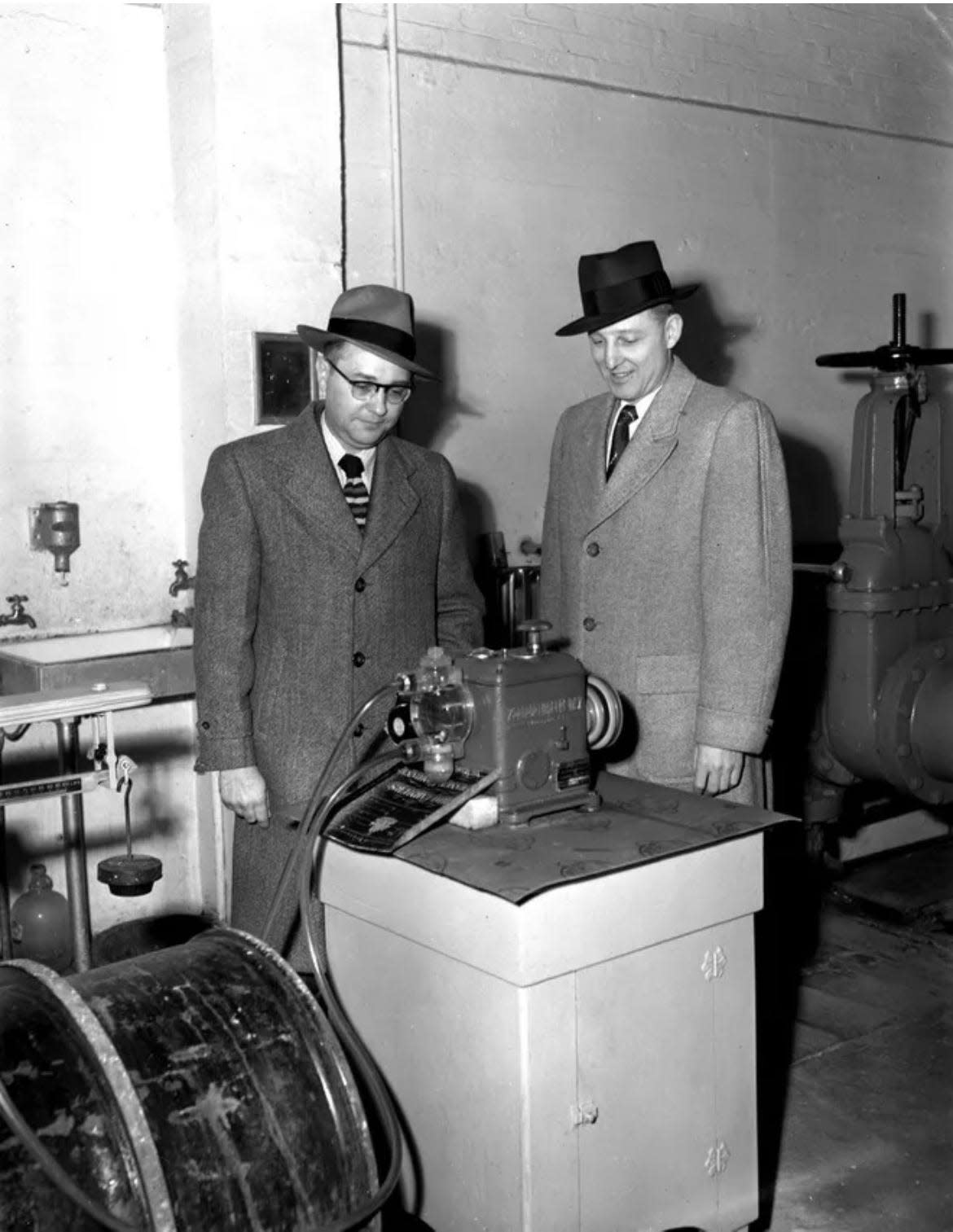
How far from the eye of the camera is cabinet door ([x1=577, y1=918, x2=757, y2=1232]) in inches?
71.0

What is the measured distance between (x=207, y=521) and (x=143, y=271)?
1.20 meters

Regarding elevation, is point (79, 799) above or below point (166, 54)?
below

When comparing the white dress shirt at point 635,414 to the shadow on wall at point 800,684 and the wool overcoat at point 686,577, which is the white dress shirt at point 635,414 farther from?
the shadow on wall at point 800,684

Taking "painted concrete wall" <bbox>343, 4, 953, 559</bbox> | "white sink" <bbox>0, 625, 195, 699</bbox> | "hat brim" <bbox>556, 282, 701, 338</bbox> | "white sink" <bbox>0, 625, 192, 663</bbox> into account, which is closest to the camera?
"hat brim" <bbox>556, 282, 701, 338</bbox>

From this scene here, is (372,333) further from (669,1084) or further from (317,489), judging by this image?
(669,1084)

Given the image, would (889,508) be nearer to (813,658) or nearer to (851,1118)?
(813,658)

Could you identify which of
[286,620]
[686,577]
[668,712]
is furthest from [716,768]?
[286,620]

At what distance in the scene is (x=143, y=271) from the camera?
327 cm

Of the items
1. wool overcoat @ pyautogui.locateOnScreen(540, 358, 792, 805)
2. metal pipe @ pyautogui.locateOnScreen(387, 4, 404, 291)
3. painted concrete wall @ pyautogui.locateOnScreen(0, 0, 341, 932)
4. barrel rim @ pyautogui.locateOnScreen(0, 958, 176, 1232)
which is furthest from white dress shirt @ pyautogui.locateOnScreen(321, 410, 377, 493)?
metal pipe @ pyautogui.locateOnScreen(387, 4, 404, 291)

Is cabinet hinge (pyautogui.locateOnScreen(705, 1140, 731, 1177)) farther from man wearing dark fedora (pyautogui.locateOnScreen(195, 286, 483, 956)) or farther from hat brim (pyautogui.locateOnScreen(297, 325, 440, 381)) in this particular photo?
hat brim (pyautogui.locateOnScreen(297, 325, 440, 381))

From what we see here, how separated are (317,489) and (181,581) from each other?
1096 mm

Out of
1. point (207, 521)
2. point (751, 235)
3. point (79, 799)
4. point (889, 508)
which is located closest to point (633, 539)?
point (207, 521)

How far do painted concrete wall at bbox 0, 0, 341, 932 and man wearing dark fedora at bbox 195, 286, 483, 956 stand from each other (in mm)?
807

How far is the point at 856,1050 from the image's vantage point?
298 centimetres
